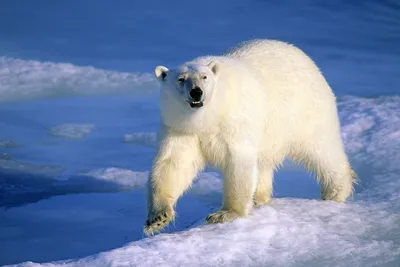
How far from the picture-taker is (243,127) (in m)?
4.39

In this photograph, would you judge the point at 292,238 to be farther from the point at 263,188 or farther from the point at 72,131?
the point at 72,131

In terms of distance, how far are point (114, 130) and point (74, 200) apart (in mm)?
1798

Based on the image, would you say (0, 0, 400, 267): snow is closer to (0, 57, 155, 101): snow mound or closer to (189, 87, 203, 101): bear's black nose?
(0, 57, 155, 101): snow mound

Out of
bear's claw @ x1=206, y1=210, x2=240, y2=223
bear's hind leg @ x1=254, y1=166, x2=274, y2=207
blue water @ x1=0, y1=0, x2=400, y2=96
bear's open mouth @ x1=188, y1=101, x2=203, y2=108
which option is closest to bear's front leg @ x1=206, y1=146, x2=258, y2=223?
bear's claw @ x1=206, y1=210, x2=240, y2=223

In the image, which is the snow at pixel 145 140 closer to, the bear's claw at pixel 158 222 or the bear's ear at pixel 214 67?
the bear's claw at pixel 158 222

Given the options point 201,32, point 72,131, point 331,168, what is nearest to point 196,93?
point 331,168

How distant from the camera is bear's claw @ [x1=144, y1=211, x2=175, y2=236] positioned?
4168 millimetres

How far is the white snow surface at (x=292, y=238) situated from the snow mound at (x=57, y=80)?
3560mm

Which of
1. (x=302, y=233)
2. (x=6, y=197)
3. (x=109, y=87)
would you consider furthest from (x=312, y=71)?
(x=109, y=87)

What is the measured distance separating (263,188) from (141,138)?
2453mm

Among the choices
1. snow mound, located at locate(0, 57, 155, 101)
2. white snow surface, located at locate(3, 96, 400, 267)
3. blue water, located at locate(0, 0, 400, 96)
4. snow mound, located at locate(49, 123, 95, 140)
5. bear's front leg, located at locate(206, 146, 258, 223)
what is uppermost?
blue water, located at locate(0, 0, 400, 96)

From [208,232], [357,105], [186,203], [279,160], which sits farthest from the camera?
[357,105]

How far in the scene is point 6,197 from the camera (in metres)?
5.96

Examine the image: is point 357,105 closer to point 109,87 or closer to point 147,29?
point 109,87
